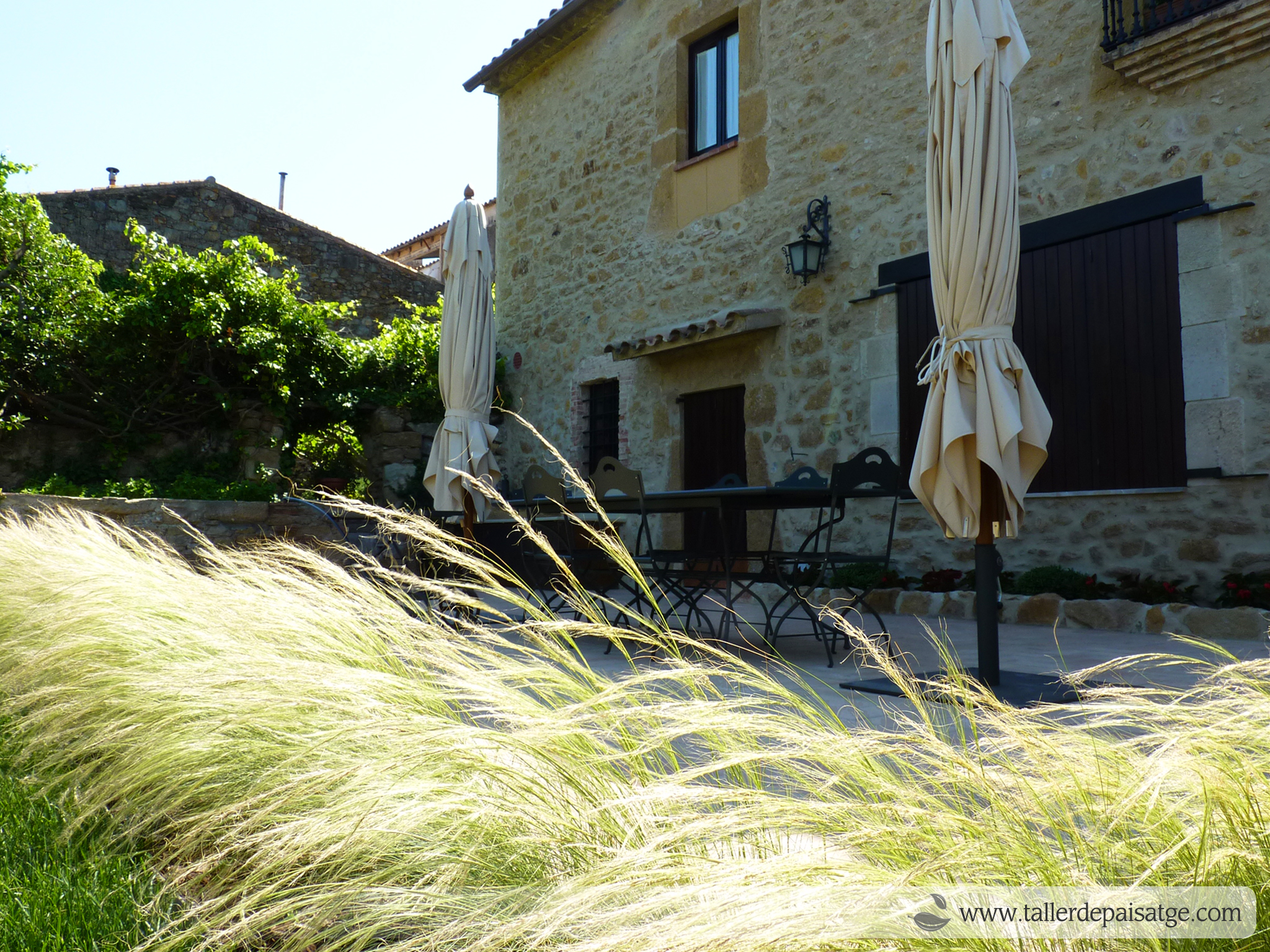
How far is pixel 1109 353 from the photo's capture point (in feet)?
18.1

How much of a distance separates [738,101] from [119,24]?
4.93 m

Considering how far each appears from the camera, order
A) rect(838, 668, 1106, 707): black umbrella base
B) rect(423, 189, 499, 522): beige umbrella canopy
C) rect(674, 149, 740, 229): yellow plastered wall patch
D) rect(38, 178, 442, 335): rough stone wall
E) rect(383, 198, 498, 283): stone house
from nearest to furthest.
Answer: rect(838, 668, 1106, 707): black umbrella base → rect(423, 189, 499, 522): beige umbrella canopy → rect(674, 149, 740, 229): yellow plastered wall patch → rect(38, 178, 442, 335): rough stone wall → rect(383, 198, 498, 283): stone house

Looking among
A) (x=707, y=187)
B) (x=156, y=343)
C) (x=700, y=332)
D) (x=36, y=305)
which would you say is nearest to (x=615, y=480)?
(x=700, y=332)

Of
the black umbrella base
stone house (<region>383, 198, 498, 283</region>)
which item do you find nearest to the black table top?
the black umbrella base

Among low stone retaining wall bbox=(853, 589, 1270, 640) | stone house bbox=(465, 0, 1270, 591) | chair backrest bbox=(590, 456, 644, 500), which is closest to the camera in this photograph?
chair backrest bbox=(590, 456, 644, 500)

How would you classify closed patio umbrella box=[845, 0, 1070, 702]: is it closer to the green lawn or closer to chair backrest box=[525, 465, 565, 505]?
chair backrest box=[525, 465, 565, 505]

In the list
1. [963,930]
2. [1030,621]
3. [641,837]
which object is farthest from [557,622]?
[1030,621]

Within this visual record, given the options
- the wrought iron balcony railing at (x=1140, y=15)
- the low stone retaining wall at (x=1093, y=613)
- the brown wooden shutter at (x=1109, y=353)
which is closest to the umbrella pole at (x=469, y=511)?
the low stone retaining wall at (x=1093, y=613)

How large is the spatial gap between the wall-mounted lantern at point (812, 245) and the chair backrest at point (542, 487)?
3.46 metres

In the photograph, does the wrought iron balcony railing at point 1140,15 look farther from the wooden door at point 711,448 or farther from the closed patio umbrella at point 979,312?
the wooden door at point 711,448

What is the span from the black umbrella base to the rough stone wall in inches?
426

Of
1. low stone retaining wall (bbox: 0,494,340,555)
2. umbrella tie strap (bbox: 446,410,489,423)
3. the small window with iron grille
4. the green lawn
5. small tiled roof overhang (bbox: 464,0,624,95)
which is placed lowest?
the green lawn

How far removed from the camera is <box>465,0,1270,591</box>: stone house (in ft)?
16.5

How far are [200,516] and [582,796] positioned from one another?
5839 millimetres
